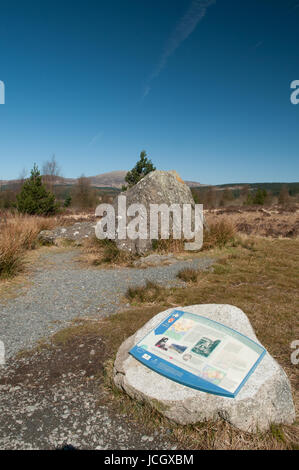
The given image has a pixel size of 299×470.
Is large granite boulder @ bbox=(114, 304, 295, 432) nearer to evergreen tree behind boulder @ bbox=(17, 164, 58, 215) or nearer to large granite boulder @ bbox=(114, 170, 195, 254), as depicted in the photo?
large granite boulder @ bbox=(114, 170, 195, 254)

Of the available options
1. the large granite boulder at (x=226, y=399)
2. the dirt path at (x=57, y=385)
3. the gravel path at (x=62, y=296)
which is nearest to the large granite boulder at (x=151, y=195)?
the gravel path at (x=62, y=296)

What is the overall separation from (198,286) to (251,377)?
3.41m

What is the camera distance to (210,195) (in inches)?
1470

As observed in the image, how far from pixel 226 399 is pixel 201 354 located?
0.40m

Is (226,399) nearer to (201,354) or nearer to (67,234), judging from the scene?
(201,354)

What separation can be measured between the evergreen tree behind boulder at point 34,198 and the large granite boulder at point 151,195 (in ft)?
23.7

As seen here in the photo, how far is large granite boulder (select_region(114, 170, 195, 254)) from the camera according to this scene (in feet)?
27.6

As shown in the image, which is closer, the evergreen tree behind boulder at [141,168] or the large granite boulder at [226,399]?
the large granite boulder at [226,399]

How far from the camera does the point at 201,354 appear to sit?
7.88ft

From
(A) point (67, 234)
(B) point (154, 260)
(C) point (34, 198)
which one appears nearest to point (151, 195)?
(B) point (154, 260)

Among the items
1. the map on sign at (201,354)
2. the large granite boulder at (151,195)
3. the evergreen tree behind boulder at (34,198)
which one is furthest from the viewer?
the evergreen tree behind boulder at (34,198)

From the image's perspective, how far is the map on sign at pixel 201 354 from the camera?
7.13 feet

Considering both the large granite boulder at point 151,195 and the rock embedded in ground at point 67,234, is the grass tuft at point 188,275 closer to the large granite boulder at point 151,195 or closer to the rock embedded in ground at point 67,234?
the large granite boulder at point 151,195

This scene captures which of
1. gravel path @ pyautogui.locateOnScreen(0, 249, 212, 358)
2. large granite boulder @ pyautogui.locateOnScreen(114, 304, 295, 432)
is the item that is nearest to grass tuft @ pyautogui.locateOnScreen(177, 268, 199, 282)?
gravel path @ pyautogui.locateOnScreen(0, 249, 212, 358)
